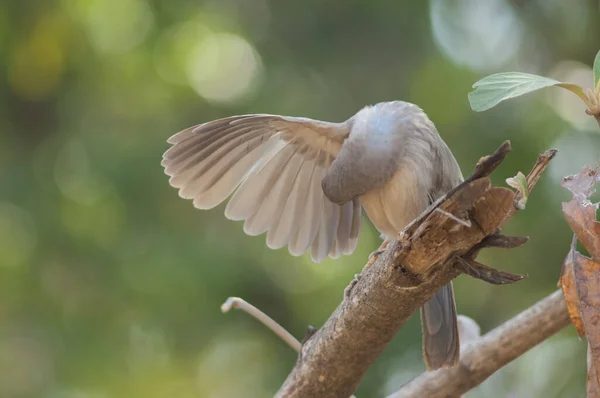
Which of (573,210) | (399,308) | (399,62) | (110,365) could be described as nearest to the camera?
(573,210)

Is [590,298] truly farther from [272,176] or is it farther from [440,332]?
[272,176]

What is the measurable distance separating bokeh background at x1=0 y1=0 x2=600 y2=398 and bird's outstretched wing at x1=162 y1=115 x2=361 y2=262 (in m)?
0.83

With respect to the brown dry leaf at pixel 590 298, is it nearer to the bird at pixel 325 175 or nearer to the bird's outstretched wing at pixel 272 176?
the bird at pixel 325 175

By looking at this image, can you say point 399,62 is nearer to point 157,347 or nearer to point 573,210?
point 157,347

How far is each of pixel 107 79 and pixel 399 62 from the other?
1329 millimetres

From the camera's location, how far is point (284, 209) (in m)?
2.24

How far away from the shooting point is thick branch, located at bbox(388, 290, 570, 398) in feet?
6.28

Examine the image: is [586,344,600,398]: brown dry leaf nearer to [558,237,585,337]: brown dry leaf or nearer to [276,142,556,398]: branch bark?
[558,237,585,337]: brown dry leaf

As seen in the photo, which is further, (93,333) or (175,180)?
(93,333)

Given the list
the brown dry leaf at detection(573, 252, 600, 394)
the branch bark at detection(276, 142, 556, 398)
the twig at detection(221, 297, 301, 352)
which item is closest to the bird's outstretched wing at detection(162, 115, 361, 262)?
the twig at detection(221, 297, 301, 352)

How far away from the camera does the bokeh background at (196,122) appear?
3.11 meters

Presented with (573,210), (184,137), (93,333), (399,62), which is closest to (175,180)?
(184,137)

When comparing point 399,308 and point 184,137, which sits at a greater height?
point 184,137

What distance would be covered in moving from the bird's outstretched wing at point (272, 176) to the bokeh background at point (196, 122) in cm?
83
